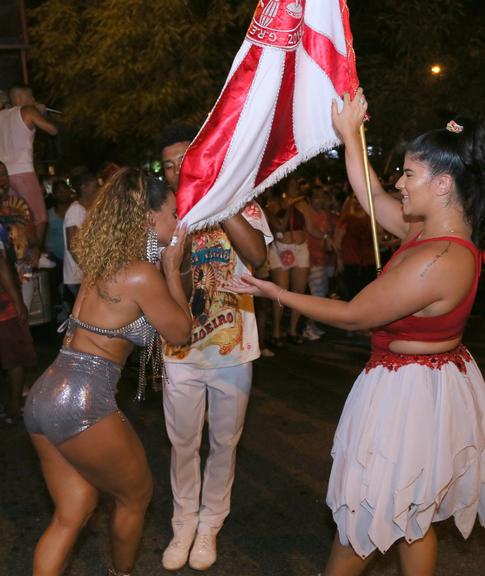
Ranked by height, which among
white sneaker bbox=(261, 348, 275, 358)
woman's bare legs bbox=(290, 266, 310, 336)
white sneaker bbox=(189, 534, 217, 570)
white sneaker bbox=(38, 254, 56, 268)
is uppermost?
white sneaker bbox=(38, 254, 56, 268)

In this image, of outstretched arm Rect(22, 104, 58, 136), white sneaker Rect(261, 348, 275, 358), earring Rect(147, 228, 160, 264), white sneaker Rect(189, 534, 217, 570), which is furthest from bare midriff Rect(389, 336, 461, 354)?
outstretched arm Rect(22, 104, 58, 136)

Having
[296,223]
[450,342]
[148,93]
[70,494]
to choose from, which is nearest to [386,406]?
[450,342]

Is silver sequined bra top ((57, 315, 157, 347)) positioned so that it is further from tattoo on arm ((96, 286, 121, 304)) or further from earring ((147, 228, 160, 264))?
earring ((147, 228, 160, 264))

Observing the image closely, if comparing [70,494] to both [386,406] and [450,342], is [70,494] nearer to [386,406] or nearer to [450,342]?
[386,406]

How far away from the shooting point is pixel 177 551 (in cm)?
400

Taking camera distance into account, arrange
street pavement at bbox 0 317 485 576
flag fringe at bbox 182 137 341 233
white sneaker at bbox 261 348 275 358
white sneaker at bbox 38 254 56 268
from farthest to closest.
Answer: white sneaker at bbox 38 254 56 268
white sneaker at bbox 261 348 275 358
street pavement at bbox 0 317 485 576
flag fringe at bbox 182 137 341 233

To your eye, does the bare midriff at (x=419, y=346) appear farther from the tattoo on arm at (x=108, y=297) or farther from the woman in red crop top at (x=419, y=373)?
the tattoo on arm at (x=108, y=297)

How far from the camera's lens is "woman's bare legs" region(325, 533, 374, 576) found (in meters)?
3.16

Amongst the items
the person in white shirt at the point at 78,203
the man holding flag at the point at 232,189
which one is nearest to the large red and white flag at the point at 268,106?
the man holding flag at the point at 232,189

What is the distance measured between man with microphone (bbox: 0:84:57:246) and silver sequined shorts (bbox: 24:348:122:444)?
560 centimetres

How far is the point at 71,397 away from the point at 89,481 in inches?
15.9

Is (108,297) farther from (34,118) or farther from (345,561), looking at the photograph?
(34,118)

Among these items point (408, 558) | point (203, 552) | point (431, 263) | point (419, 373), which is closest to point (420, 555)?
point (408, 558)

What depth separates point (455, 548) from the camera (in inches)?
163
